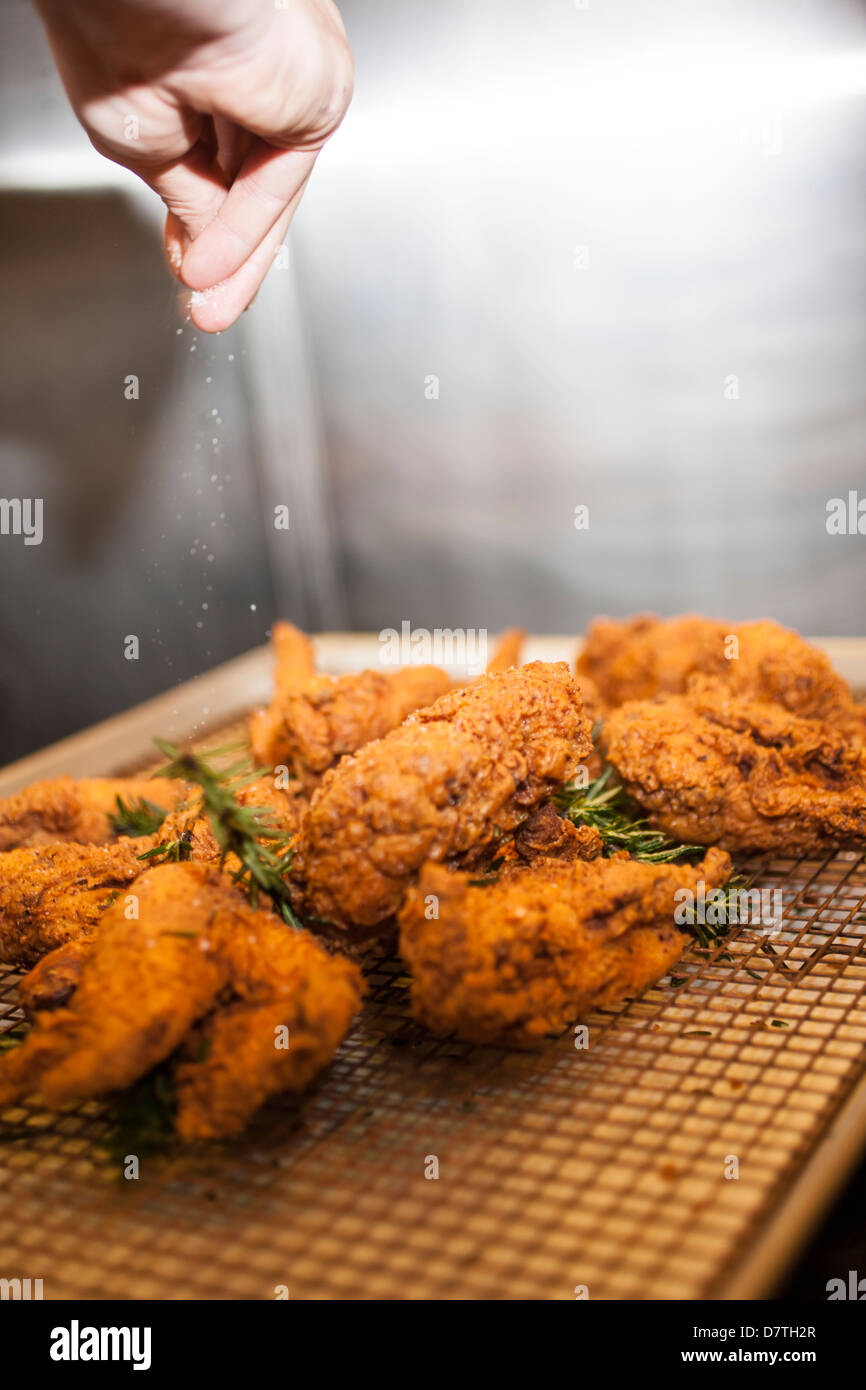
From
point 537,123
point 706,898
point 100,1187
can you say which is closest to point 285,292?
point 537,123

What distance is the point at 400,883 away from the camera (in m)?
1.83

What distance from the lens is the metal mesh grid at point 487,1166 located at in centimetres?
143

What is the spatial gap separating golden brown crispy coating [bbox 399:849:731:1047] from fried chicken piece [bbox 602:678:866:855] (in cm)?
26

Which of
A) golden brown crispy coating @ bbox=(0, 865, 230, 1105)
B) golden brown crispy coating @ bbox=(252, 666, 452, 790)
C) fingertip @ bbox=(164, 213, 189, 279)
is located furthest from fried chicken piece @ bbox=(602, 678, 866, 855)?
fingertip @ bbox=(164, 213, 189, 279)

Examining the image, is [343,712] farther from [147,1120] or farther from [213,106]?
[213,106]

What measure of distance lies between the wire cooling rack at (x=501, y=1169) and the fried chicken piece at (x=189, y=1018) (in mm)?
113

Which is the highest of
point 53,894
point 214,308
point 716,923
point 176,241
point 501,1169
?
point 176,241

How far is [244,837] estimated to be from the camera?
1785mm

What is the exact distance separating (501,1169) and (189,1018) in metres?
0.47

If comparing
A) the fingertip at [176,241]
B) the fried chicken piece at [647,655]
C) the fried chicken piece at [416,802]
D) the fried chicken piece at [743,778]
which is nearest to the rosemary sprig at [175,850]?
the fried chicken piece at [416,802]

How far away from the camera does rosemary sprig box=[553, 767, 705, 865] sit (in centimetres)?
223

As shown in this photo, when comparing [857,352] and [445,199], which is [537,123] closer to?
[445,199]

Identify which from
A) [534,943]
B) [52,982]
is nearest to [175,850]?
[52,982]
